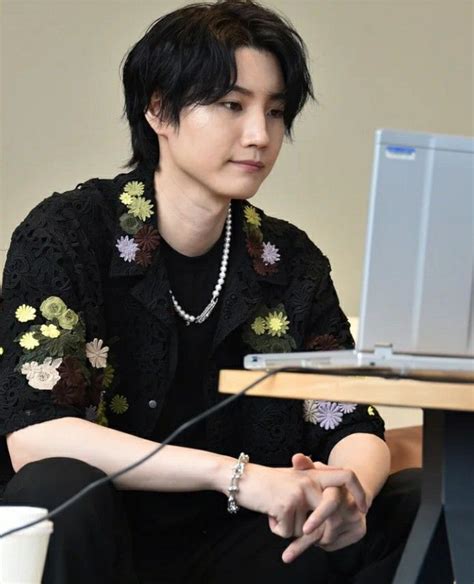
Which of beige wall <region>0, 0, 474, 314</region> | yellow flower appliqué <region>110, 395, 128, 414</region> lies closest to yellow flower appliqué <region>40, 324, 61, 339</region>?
yellow flower appliqué <region>110, 395, 128, 414</region>

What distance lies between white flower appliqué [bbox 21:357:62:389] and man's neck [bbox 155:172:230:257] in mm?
370

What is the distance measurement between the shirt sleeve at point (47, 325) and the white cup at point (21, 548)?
0.37 metres

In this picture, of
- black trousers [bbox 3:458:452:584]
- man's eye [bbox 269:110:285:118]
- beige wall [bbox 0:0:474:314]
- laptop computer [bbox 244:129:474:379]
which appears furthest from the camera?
beige wall [bbox 0:0:474:314]

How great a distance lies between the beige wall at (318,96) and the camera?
3.29 m

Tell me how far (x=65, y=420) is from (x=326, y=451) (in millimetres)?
479

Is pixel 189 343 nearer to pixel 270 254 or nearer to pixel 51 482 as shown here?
pixel 270 254

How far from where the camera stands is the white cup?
4.62ft

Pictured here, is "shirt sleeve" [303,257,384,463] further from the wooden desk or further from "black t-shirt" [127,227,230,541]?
the wooden desk

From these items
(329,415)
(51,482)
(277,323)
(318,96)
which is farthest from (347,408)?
(318,96)

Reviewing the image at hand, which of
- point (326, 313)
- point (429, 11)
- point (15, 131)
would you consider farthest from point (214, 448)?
point (429, 11)

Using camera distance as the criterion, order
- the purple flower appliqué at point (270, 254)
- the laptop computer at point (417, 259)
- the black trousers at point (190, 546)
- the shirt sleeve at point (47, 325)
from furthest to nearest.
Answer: the purple flower appliqué at point (270, 254), the shirt sleeve at point (47, 325), the black trousers at point (190, 546), the laptop computer at point (417, 259)

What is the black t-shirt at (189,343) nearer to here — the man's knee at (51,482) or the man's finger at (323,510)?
the man's knee at (51,482)

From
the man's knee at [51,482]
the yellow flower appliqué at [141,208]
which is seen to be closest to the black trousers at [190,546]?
the man's knee at [51,482]

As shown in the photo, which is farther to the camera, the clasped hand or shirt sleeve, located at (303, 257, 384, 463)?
shirt sleeve, located at (303, 257, 384, 463)
